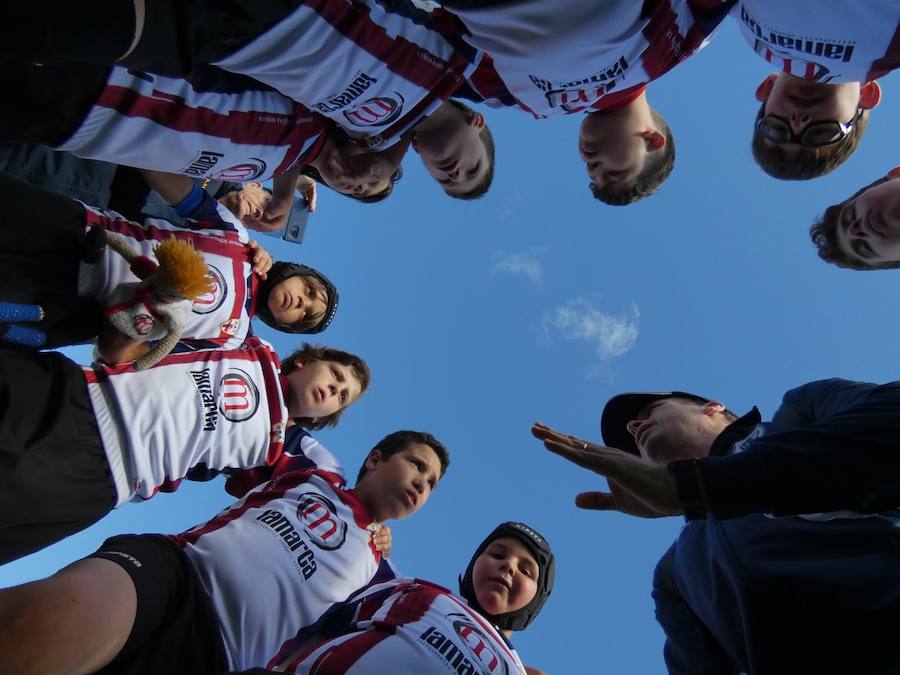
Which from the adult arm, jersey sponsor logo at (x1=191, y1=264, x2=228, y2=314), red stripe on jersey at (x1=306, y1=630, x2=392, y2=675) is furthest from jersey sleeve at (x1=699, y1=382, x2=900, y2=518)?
jersey sponsor logo at (x1=191, y1=264, x2=228, y2=314)

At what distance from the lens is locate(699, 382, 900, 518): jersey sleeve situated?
132 centimetres

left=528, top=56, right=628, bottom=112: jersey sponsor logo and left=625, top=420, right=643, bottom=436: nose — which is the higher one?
left=528, top=56, right=628, bottom=112: jersey sponsor logo

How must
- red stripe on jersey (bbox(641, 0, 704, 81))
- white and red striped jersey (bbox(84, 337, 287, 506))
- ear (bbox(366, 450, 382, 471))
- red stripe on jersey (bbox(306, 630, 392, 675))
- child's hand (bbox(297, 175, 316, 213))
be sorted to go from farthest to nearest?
child's hand (bbox(297, 175, 316, 213)) → ear (bbox(366, 450, 382, 471)) → white and red striped jersey (bbox(84, 337, 287, 506)) → red stripe on jersey (bbox(641, 0, 704, 81)) → red stripe on jersey (bbox(306, 630, 392, 675))

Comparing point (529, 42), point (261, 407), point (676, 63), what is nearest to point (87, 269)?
point (261, 407)

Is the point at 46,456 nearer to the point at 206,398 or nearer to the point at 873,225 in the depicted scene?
the point at 206,398

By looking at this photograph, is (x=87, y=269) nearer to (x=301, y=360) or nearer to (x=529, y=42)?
(x=301, y=360)

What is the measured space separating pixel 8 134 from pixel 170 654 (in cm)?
230

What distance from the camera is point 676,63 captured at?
2506 millimetres

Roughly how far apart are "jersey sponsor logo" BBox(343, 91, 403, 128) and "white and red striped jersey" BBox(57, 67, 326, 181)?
0.39m

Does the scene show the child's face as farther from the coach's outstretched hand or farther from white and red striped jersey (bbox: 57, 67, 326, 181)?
white and red striped jersey (bbox: 57, 67, 326, 181)

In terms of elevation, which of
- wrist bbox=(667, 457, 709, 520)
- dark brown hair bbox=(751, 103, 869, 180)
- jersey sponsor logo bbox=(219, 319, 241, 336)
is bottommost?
jersey sponsor logo bbox=(219, 319, 241, 336)

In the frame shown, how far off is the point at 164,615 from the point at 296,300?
7.10ft

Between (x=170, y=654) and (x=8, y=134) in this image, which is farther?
(x=8, y=134)

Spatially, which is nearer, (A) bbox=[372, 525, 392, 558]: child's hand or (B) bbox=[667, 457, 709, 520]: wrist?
(B) bbox=[667, 457, 709, 520]: wrist
